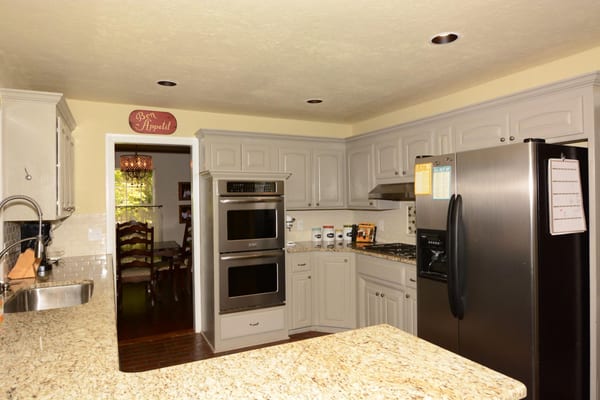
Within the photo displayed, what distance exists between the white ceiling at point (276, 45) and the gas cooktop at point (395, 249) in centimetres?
144

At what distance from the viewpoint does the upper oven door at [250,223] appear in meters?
3.59

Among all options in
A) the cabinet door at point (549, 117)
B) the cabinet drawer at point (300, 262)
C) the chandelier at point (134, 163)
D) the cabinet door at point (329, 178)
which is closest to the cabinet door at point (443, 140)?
the cabinet door at point (549, 117)

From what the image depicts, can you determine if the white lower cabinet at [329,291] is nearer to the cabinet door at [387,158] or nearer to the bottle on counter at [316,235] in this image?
the bottle on counter at [316,235]

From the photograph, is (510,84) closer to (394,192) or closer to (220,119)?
(394,192)

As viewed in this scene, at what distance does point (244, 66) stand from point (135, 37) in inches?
29.2

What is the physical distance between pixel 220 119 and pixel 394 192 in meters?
2.01

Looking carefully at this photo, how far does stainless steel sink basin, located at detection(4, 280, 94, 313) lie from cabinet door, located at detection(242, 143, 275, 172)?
1894 millimetres

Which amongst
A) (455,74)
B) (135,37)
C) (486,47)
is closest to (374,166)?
(455,74)

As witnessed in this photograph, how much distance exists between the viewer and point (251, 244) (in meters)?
3.70

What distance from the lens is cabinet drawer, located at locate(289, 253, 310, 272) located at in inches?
155

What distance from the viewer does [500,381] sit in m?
0.96

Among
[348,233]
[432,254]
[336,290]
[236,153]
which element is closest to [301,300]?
[336,290]

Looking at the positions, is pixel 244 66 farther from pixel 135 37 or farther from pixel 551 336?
pixel 551 336

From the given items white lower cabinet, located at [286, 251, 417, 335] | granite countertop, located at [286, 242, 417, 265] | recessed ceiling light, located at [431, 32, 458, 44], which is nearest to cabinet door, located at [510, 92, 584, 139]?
recessed ceiling light, located at [431, 32, 458, 44]
